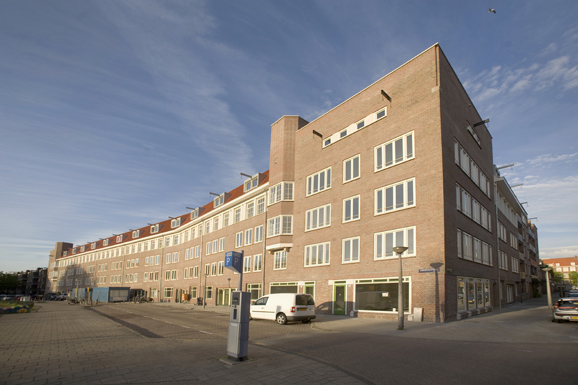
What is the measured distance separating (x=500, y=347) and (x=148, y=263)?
219ft

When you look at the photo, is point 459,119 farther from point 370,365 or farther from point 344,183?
point 370,365

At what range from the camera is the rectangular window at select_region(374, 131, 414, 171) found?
73.0 ft

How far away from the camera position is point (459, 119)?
24516 millimetres

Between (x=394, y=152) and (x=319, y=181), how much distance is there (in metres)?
7.88

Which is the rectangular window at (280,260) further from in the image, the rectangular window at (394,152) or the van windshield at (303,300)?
the rectangular window at (394,152)

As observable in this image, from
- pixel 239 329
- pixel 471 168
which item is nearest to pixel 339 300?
pixel 471 168

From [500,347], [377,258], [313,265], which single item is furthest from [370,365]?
[313,265]

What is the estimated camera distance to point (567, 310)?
17.6 meters

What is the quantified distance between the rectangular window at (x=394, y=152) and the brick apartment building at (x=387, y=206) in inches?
2.6

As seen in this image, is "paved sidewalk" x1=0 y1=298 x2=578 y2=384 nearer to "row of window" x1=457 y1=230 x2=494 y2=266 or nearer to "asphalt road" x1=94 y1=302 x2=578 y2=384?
"asphalt road" x1=94 y1=302 x2=578 y2=384

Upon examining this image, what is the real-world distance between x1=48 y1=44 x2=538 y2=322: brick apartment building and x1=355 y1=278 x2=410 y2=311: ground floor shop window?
0.08 meters

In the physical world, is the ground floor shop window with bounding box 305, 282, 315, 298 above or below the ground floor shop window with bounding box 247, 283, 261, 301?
above

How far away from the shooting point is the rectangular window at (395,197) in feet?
70.6

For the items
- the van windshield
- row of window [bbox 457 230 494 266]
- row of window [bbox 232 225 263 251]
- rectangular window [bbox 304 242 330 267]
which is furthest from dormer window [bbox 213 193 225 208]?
row of window [bbox 457 230 494 266]
